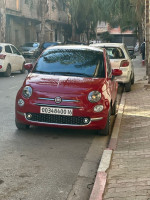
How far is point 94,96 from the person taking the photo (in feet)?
23.1

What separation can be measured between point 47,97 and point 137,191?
3.06 metres

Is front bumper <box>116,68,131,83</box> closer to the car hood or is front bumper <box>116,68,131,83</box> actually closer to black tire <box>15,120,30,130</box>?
the car hood

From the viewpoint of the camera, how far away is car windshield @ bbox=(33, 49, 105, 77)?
792 cm

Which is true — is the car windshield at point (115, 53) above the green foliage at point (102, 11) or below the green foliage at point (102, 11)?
below

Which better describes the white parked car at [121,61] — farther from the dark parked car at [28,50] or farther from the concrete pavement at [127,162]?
the dark parked car at [28,50]

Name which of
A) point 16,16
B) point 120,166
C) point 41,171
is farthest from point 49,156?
point 16,16

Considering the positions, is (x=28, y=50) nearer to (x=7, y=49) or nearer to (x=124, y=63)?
(x=7, y=49)

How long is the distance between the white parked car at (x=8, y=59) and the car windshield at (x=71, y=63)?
10.0m

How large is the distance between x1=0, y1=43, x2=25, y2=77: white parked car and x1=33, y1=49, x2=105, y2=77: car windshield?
10028mm

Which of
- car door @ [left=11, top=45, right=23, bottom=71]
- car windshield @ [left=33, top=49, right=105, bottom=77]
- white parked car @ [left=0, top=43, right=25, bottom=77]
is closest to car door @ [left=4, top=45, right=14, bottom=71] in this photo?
white parked car @ [left=0, top=43, right=25, bottom=77]

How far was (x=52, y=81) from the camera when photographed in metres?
7.35

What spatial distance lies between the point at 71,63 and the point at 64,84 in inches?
41.2

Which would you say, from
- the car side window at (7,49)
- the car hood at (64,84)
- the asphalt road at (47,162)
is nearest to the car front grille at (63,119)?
the asphalt road at (47,162)

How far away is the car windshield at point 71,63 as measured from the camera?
26.0ft
